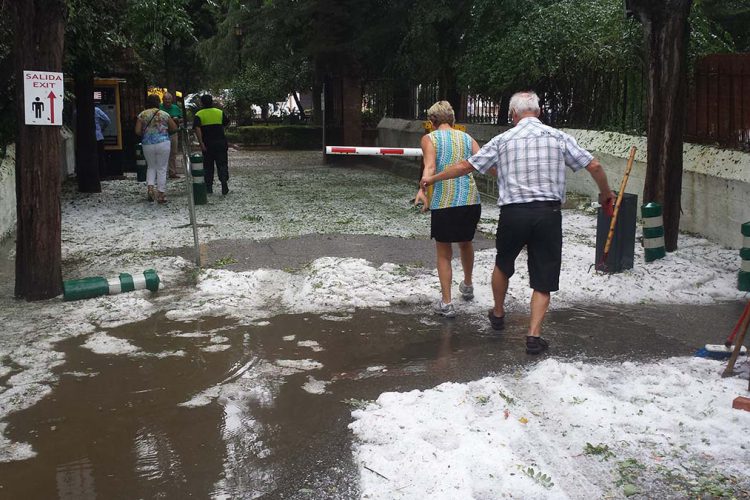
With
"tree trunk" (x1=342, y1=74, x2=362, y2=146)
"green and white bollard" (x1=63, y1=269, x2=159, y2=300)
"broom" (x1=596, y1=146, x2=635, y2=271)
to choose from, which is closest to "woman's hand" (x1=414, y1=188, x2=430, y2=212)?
"broom" (x1=596, y1=146, x2=635, y2=271)

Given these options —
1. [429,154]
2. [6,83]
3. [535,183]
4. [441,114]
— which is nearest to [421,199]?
[429,154]

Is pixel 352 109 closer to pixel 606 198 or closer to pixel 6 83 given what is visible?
pixel 6 83

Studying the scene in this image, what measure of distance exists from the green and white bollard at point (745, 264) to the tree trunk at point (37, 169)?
644 cm

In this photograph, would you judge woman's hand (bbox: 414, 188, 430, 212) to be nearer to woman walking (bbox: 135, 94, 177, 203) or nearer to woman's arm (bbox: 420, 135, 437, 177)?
woman's arm (bbox: 420, 135, 437, 177)

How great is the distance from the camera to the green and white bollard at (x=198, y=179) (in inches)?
534

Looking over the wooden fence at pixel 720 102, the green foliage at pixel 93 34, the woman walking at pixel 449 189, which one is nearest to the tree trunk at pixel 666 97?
the wooden fence at pixel 720 102

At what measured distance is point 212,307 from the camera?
7.66 metres

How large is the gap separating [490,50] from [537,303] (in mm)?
10394

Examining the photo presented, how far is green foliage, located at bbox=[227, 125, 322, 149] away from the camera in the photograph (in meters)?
29.6

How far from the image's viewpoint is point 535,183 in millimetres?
6066

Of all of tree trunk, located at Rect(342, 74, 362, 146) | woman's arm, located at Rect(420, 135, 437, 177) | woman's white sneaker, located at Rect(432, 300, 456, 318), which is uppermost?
tree trunk, located at Rect(342, 74, 362, 146)

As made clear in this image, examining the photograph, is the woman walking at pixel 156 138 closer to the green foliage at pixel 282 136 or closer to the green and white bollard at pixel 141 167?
the green and white bollard at pixel 141 167

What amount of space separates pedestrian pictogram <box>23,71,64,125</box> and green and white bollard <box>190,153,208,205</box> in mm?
5797

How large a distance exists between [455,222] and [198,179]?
778 cm
